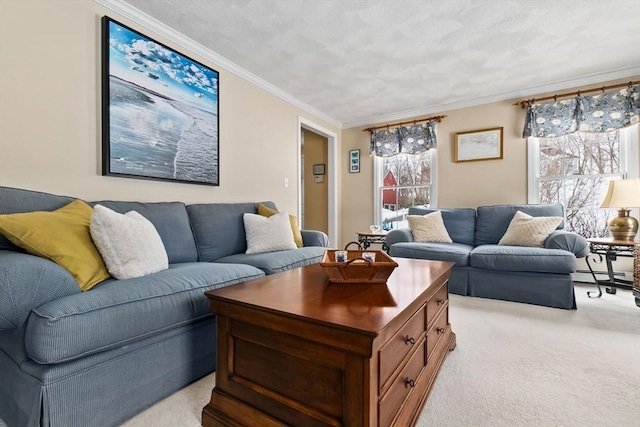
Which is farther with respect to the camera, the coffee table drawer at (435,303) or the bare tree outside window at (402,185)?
the bare tree outside window at (402,185)

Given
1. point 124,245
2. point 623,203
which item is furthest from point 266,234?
point 623,203

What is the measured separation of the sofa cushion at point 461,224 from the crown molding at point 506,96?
1522 mm

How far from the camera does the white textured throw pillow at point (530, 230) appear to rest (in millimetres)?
3035

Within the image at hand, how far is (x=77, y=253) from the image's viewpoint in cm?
140

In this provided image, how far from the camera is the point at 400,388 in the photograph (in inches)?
43.7

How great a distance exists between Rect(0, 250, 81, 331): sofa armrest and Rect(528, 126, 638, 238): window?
453cm

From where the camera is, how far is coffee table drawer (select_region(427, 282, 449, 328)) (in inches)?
57.6

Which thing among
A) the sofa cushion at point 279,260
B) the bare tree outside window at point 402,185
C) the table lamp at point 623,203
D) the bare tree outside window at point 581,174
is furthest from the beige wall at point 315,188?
the table lamp at point 623,203

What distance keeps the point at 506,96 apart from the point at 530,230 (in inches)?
74.6

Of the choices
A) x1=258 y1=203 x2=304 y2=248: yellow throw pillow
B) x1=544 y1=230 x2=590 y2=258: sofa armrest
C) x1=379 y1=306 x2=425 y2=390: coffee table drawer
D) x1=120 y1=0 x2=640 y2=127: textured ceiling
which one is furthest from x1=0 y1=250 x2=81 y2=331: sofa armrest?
x1=544 y1=230 x2=590 y2=258: sofa armrest

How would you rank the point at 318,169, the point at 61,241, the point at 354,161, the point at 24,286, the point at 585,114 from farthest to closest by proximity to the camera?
the point at 318,169, the point at 354,161, the point at 585,114, the point at 61,241, the point at 24,286

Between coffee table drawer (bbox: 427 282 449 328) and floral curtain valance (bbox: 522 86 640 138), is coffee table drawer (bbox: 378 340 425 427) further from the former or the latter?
floral curtain valance (bbox: 522 86 640 138)

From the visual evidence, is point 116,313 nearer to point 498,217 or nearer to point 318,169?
point 498,217

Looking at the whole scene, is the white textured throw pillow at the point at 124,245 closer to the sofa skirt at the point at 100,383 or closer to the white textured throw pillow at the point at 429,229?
the sofa skirt at the point at 100,383
